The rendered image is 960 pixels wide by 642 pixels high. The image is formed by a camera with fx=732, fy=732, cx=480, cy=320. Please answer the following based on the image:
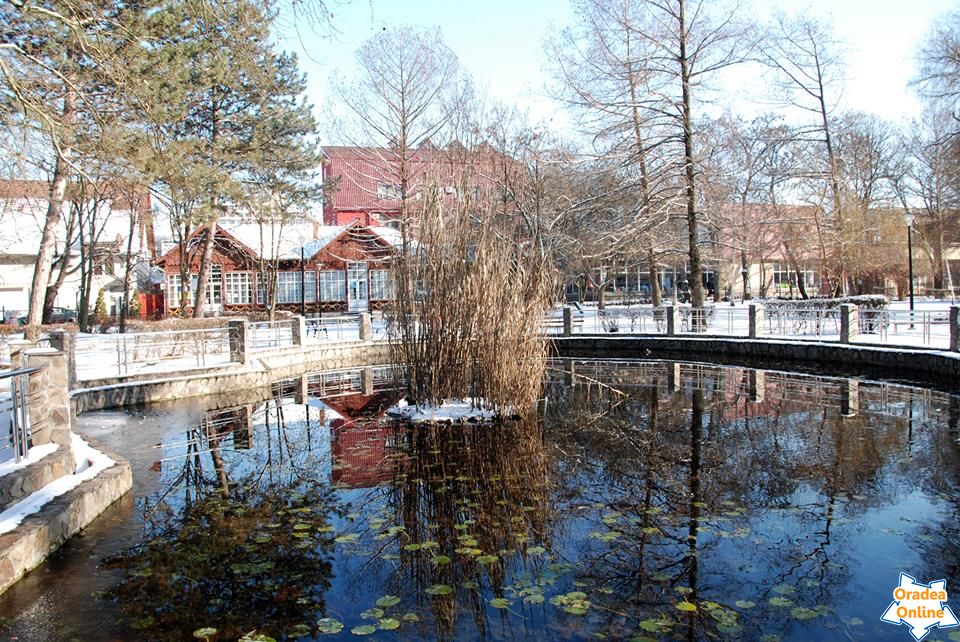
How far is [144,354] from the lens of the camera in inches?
664

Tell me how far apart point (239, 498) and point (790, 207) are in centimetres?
2966

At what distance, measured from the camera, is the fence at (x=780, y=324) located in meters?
16.5

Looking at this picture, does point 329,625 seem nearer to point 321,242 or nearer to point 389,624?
point 389,624

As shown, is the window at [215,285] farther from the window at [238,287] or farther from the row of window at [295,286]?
the window at [238,287]

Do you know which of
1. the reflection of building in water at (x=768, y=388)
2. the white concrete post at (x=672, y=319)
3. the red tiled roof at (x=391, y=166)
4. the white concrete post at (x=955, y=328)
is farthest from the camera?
the red tiled roof at (x=391, y=166)

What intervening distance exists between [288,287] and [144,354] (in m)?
19.4

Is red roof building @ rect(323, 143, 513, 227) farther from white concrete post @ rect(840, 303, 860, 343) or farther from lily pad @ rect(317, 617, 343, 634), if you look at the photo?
white concrete post @ rect(840, 303, 860, 343)

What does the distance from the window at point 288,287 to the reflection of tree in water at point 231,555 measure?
29.1 metres

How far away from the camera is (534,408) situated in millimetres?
10070

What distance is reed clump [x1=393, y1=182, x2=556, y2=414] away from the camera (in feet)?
30.9

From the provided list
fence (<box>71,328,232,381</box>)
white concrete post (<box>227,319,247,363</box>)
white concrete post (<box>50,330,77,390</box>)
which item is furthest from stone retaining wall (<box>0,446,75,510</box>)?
white concrete post (<box>227,319,247,363</box>)

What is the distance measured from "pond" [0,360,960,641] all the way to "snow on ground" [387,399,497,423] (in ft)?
1.05

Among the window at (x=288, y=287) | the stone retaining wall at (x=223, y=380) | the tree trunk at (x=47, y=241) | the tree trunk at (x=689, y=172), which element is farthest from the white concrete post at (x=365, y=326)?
the window at (x=288, y=287)

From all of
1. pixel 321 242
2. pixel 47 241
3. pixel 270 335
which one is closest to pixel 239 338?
pixel 270 335
